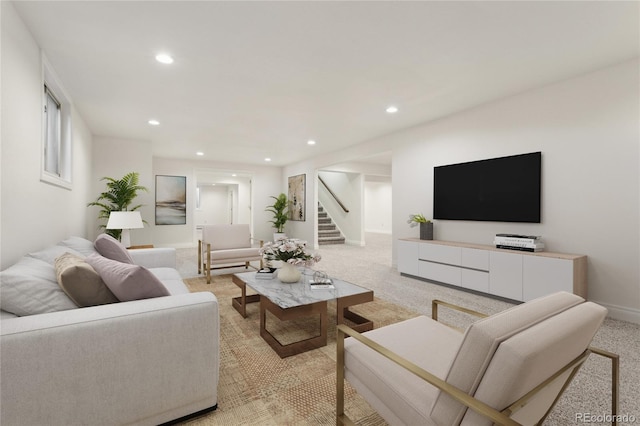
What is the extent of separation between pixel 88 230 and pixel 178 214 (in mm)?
2628

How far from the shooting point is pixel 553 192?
129 inches

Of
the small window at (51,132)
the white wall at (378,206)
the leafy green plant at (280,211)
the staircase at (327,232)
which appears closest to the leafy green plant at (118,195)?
the small window at (51,132)

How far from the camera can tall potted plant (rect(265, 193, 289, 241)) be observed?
28.9ft

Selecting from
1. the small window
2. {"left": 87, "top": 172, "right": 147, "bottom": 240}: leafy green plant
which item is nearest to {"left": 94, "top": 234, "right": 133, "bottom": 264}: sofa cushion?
the small window

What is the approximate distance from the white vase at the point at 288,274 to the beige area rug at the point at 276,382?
0.42 meters

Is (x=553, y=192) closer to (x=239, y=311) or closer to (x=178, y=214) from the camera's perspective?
(x=239, y=311)

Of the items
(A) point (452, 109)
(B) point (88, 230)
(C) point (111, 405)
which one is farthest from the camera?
(B) point (88, 230)

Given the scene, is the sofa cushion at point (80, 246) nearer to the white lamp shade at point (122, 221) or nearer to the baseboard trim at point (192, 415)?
the white lamp shade at point (122, 221)

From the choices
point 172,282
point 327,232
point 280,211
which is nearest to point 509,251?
point 172,282

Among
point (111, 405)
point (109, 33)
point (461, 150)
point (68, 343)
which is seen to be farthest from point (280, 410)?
point (461, 150)

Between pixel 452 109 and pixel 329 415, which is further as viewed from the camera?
pixel 452 109

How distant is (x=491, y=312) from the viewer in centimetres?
303

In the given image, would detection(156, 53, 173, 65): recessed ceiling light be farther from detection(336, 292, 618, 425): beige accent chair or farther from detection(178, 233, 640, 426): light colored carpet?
detection(178, 233, 640, 426): light colored carpet

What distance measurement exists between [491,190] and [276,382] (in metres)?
3.50
